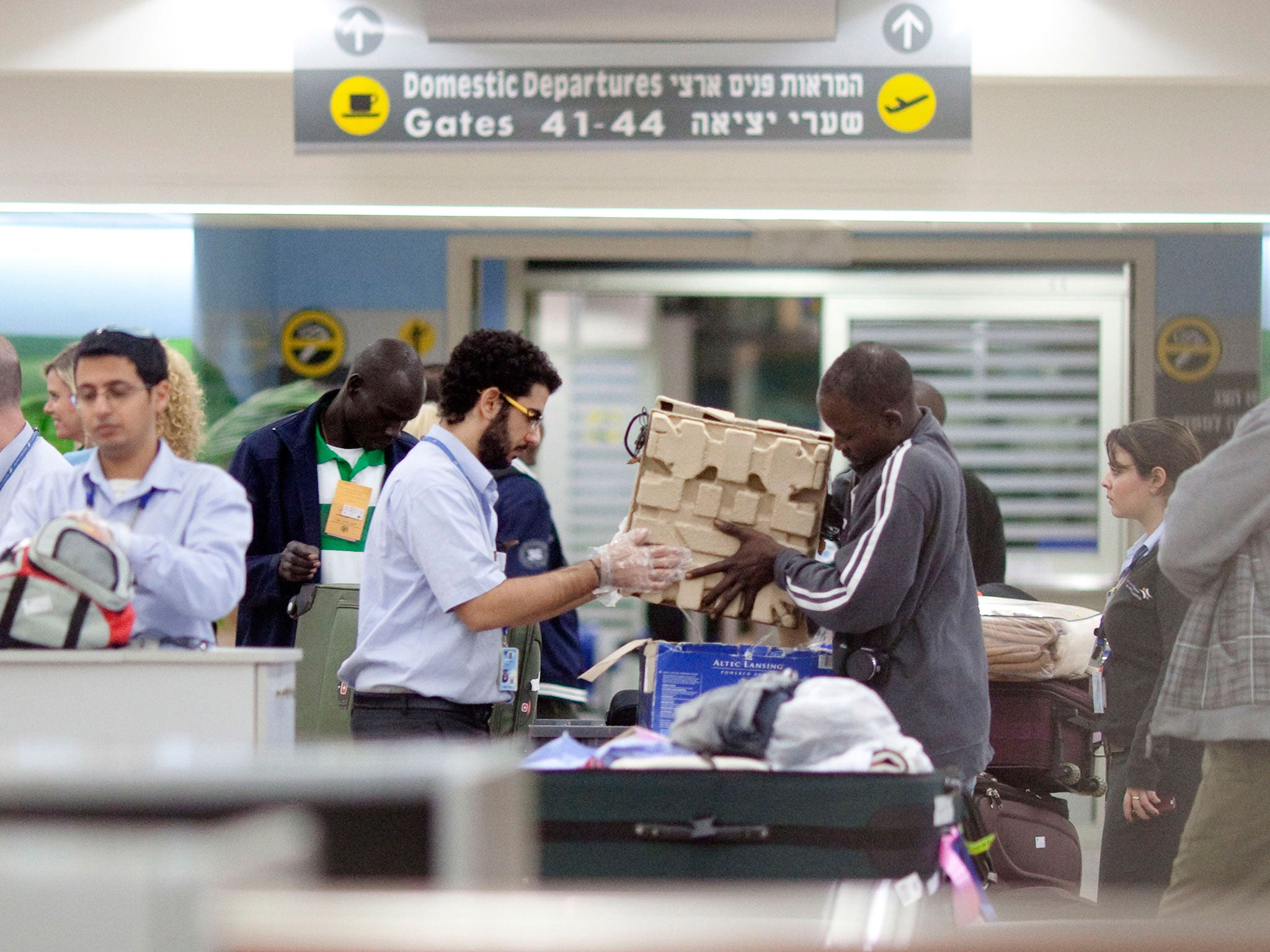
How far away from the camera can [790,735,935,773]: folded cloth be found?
7.25 ft

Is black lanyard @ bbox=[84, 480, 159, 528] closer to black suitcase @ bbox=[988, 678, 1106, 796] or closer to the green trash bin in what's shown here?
the green trash bin

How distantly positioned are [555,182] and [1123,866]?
124 inches

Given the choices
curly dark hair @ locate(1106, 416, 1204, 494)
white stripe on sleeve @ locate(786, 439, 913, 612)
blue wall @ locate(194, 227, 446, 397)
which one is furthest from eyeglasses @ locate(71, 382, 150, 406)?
blue wall @ locate(194, 227, 446, 397)

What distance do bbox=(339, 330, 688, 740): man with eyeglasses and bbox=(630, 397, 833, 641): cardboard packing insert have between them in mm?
64

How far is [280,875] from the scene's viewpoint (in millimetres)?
979

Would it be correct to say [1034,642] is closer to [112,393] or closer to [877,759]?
[877,759]

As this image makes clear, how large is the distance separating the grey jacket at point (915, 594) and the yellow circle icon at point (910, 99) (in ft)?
6.04

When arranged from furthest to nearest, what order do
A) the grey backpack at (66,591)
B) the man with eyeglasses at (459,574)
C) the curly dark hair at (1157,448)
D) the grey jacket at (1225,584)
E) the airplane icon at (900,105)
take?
1. the airplane icon at (900,105)
2. the curly dark hair at (1157,448)
3. the grey jacket at (1225,584)
4. the man with eyeglasses at (459,574)
5. the grey backpack at (66,591)

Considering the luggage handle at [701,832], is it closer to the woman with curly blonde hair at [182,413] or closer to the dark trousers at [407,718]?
the dark trousers at [407,718]

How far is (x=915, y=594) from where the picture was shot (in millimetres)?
2828

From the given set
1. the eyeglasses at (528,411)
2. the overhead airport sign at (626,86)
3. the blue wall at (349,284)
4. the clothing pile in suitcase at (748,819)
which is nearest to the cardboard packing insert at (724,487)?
the eyeglasses at (528,411)

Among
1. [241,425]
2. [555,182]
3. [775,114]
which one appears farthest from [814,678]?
[555,182]

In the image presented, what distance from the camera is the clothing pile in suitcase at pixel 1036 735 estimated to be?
3.54 m

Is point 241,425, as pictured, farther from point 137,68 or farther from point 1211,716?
point 1211,716
